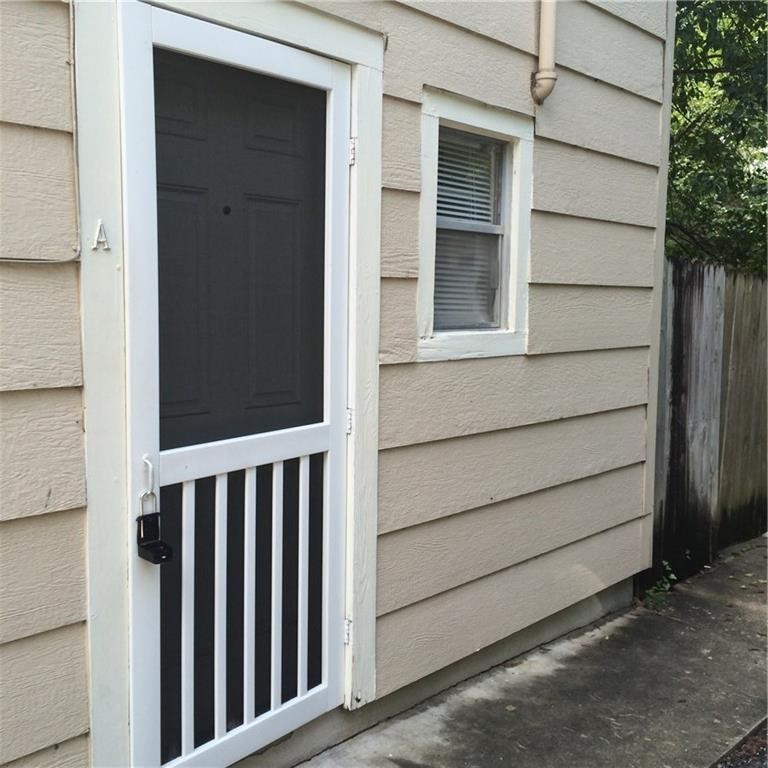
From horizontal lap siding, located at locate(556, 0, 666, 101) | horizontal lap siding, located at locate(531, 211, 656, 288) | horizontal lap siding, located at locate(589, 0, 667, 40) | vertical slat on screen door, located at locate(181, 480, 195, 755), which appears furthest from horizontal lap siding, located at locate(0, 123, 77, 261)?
horizontal lap siding, located at locate(589, 0, 667, 40)

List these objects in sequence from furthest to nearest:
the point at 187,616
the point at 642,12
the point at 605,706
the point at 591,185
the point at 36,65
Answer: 1. the point at 642,12
2. the point at 591,185
3. the point at 605,706
4. the point at 187,616
5. the point at 36,65

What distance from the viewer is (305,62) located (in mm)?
2631

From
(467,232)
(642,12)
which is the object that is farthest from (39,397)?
(642,12)

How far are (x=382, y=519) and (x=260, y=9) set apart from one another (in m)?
1.72

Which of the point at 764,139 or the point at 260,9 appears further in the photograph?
the point at 764,139

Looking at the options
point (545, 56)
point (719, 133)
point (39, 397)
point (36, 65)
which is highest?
point (719, 133)

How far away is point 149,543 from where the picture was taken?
226 centimetres

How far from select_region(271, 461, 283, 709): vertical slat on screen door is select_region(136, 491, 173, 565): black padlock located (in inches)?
19.6

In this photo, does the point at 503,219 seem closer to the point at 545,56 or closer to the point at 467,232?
the point at 467,232

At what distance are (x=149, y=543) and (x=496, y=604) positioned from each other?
6.23 ft

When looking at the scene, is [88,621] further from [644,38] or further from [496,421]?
[644,38]

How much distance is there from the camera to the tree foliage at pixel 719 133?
718 cm

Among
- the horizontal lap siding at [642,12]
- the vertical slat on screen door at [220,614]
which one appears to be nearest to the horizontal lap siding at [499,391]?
the vertical slat on screen door at [220,614]

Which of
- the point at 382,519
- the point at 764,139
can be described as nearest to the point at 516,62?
the point at 382,519
